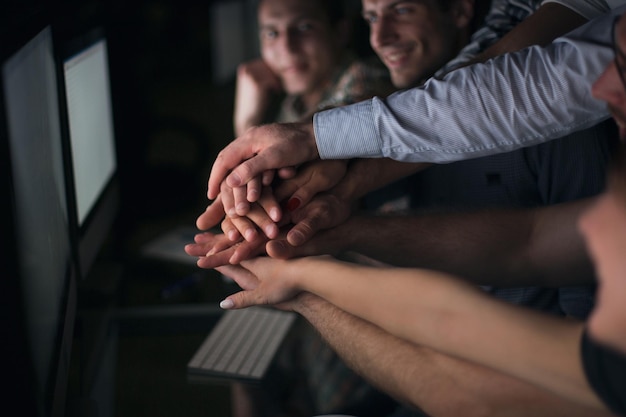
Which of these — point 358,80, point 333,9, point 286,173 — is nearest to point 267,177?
point 286,173

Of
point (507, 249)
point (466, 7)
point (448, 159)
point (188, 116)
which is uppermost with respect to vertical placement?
point (466, 7)

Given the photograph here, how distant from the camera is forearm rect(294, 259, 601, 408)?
547mm

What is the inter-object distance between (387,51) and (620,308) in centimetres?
106

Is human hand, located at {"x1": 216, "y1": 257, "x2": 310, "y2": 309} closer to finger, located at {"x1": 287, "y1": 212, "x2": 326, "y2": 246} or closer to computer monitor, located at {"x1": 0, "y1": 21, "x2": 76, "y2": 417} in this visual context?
finger, located at {"x1": 287, "y1": 212, "x2": 326, "y2": 246}

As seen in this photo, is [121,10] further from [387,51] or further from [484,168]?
[484,168]

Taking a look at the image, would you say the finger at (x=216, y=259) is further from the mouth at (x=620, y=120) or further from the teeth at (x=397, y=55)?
the teeth at (x=397, y=55)

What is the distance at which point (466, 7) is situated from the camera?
56.4 inches

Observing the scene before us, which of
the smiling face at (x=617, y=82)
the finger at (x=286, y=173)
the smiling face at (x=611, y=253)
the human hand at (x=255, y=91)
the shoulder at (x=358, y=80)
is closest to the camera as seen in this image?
the smiling face at (x=611, y=253)

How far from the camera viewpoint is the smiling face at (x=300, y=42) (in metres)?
1.87

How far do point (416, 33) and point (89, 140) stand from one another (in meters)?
0.75

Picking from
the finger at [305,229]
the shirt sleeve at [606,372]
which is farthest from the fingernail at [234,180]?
the shirt sleeve at [606,372]

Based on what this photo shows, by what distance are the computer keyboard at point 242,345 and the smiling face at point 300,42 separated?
958mm

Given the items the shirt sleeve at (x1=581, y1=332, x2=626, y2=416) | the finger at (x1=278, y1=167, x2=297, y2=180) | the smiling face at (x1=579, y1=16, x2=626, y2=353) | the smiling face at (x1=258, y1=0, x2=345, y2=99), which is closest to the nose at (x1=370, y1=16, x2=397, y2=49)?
the smiling face at (x1=258, y1=0, x2=345, y2=99)

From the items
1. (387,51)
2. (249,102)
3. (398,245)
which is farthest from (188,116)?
(398,245)
